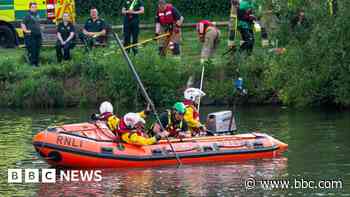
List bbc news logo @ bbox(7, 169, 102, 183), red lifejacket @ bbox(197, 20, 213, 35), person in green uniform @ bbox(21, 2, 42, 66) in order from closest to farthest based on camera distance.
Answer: bbc news logo @ bbox(7, 169, 102, 183) < red lifejacket @ bbox(197, 20, 213, 35) < person in green uniform @ bbox(21, 2, 42, 66)

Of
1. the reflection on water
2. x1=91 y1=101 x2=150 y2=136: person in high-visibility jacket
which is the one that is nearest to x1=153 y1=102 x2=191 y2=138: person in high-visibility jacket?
x1=91 y1=101 x2=150 y2=136: person in high-visibility jacket

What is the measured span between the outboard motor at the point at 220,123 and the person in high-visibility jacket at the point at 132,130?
7.25 feet

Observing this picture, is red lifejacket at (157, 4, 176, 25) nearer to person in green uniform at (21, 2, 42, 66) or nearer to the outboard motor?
person in green uniform at (21, 2, 42, 66)

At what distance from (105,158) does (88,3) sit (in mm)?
19262

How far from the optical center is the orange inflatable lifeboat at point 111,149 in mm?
29062

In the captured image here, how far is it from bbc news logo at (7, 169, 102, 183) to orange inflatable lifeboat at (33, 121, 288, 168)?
8.2 inches

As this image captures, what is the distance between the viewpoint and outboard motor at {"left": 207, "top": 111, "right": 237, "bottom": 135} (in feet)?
103

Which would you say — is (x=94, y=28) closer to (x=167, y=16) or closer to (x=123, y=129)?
(x=167, y=16)

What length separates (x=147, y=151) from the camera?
96.7 ft

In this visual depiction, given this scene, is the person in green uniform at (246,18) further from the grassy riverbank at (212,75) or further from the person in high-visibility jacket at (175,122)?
the person in high-visibility jacket at (175,122)

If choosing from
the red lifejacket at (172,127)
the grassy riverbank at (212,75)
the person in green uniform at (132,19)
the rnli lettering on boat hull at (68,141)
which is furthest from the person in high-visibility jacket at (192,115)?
the person in green uniform at (132,19)

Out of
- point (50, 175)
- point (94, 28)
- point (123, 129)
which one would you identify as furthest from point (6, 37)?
point (50, 175)

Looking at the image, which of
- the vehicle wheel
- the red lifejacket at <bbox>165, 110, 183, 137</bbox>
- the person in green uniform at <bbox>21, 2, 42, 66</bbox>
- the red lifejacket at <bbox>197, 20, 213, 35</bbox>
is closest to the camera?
the red lifejacket at <bbox>165, 110, 183, 137</bbox>

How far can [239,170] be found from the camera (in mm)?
29344
